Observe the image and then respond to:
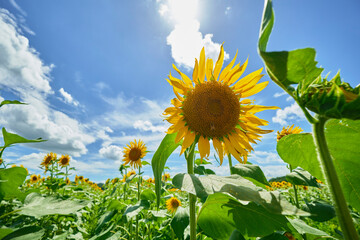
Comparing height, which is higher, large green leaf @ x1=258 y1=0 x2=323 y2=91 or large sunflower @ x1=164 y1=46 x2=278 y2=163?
large sunflower @ x1=164 y1=46 x2=278 y2=163

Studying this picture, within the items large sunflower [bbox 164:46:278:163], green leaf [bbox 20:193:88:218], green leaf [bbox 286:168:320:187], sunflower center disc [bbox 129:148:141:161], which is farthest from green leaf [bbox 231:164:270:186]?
sunflower center disc [bbox 129:148:141:161]

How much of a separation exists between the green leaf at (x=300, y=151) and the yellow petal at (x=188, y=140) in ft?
2.16

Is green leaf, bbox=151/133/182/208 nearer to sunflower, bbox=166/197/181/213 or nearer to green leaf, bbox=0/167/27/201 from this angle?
green leaf, bbox=0/167/27/201

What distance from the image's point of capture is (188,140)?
1575 mm

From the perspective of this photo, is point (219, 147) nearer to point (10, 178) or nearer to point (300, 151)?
point (300, 151)

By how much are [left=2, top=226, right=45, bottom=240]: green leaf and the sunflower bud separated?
5.50 feet

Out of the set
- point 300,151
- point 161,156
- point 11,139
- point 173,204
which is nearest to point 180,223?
point 161,156

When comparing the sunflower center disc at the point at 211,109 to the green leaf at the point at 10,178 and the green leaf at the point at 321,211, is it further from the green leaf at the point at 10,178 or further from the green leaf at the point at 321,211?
the green leaf at the point at 10,178

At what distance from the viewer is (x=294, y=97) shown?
70 cm

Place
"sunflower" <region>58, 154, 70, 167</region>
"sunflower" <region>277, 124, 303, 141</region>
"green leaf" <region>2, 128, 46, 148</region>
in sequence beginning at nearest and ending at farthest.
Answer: "green leaf" <region>2, 128, 46, 148</region> < "sunflower" <region>277, 124, 303, 141</region> < "sunflower" <region>58, 154, 70, 167</region>

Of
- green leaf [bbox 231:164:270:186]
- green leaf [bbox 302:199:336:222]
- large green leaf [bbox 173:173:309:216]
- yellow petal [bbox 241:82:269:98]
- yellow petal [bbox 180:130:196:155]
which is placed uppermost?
yellow petal [bbox 241:82:269:98]

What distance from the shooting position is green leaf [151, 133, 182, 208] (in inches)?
44.7

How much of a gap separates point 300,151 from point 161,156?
0.79m

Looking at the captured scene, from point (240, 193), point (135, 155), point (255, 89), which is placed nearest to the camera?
point (240, 193)
